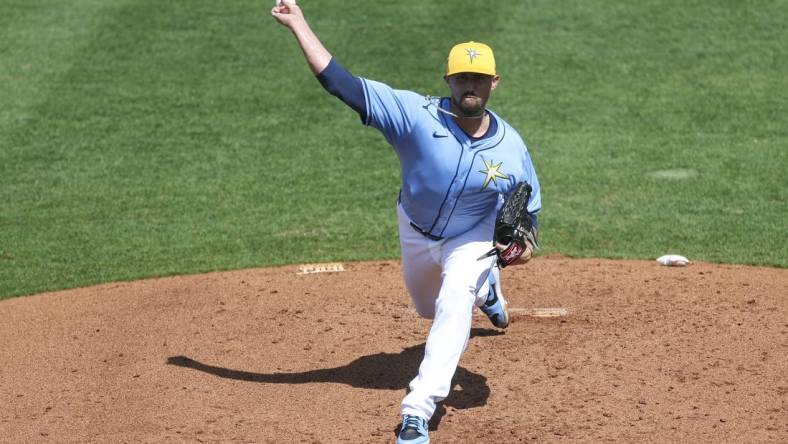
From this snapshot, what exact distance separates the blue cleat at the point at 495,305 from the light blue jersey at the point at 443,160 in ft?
2.66

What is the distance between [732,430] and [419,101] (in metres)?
2.15

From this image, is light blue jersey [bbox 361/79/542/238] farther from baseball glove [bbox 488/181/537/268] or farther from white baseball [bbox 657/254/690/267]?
white baseball [bbox 657/254/690/267]

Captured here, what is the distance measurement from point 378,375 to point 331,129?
498 centimetres

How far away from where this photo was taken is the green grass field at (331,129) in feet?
29.7

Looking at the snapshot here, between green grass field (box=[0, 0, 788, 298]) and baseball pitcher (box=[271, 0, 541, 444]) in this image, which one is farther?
green grass field (box=[0, 0, 788, 298])

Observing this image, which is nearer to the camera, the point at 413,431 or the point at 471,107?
the point at 413,431

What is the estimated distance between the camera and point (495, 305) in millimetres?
6871

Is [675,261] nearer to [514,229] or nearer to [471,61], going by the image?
[514,229]

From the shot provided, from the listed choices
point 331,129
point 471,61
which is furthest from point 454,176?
point 331,129

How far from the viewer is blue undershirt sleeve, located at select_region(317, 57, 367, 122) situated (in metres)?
5.75

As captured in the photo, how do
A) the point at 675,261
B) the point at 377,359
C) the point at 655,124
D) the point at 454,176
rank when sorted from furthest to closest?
the point at 655,124 < the point at 675,261 < the point at 377,359 < the point at 454,176

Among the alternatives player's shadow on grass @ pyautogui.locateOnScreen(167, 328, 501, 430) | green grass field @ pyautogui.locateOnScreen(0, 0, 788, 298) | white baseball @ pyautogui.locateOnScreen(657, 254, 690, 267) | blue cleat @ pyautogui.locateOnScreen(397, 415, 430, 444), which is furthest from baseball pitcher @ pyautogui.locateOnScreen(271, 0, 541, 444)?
green grass field @ pyautogui.locateOnScreen(0, 0, 788, 298)

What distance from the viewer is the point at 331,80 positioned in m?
5.76

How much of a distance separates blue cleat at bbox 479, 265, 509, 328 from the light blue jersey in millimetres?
812
